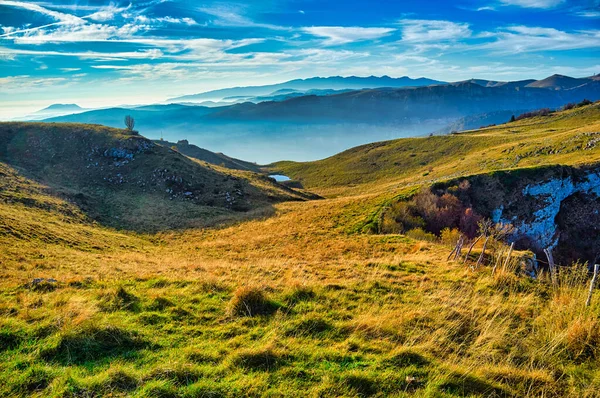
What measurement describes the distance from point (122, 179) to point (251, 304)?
186ft

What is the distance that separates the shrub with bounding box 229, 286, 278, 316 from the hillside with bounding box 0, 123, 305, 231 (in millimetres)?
33130

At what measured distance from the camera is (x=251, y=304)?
8.51 meters

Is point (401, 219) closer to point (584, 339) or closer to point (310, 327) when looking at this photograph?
point (584, 339)

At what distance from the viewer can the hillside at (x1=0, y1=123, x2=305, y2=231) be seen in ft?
141

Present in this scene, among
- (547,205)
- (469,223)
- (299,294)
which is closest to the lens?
(299,294)

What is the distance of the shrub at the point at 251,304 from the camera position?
8320mm

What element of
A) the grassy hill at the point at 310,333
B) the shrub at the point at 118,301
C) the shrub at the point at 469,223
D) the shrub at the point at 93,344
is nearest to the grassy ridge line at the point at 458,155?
the shrub at the point at 469,223

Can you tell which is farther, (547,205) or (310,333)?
(547,205)

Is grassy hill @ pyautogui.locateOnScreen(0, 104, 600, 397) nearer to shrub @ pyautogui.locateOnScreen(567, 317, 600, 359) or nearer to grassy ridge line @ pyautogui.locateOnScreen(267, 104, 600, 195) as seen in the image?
shrub @ pyautogui.locateOnScreen(567, 317, 600, 359)

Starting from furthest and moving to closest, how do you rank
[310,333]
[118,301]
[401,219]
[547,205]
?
[547,205], [401,219], [118,301], [310,333]

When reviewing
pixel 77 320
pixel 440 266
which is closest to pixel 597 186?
pixel 440 266

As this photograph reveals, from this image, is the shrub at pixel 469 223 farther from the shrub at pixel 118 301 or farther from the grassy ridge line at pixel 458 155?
the shrub at pixel 118 301

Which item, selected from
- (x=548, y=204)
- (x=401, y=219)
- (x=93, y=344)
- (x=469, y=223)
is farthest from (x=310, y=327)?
(x=548, y=204)

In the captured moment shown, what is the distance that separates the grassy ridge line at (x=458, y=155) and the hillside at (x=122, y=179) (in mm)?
43943
